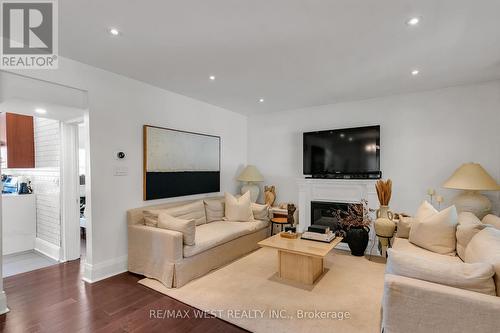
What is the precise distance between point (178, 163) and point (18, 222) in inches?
105

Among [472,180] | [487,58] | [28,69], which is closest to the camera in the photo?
[28,69]

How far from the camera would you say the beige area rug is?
217 cm

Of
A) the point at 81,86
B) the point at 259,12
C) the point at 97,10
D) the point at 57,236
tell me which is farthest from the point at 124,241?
the point at 259,12

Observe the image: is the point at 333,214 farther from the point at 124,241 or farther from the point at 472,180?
the point at 124,241

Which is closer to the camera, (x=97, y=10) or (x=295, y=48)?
(x=97, y=10)

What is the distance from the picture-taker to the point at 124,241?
130 inches

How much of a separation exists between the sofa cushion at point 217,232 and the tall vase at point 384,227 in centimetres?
184

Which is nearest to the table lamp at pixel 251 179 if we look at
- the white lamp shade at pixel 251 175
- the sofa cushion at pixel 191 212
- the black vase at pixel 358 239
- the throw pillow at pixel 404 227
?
the white lamp shade at pixel 251 175

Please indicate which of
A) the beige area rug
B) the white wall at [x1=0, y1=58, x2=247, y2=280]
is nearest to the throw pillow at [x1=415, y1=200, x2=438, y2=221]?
the beige area rug

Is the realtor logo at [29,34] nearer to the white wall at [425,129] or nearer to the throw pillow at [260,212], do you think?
the throw pillow at [260,212]

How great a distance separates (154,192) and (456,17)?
3.86 m

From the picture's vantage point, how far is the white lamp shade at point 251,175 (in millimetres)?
5166

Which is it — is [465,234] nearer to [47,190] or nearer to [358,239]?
[358,239]

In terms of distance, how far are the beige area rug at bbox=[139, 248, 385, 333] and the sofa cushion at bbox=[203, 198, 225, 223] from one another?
990mm
